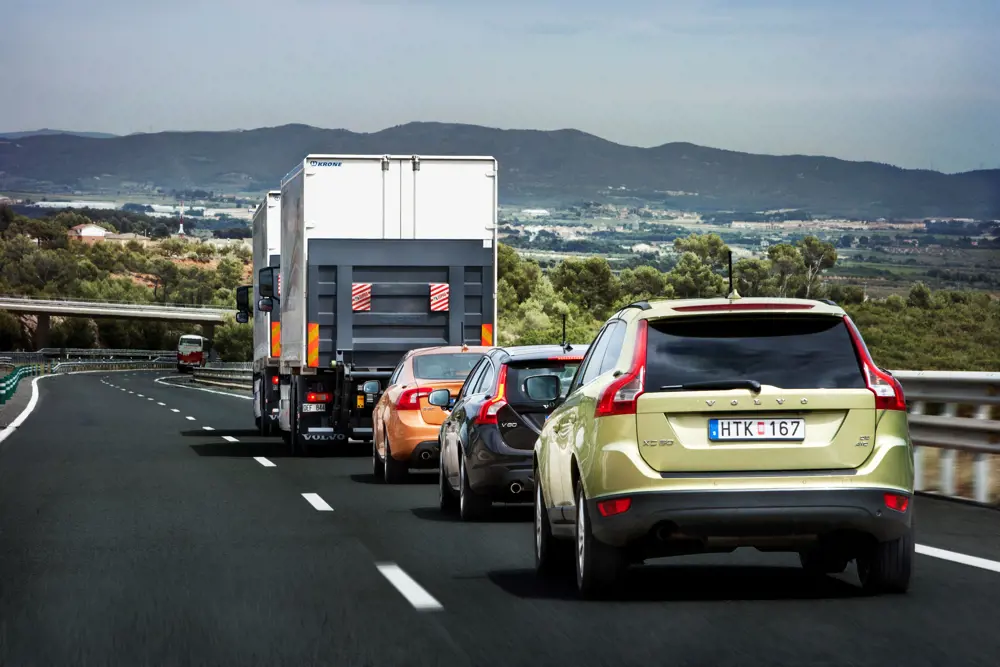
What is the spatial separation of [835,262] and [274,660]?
468 feet

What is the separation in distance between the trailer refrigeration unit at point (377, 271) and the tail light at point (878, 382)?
45.3 feet

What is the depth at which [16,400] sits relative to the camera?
5119cm

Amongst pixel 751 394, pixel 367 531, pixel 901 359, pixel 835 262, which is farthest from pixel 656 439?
pixel 835 262

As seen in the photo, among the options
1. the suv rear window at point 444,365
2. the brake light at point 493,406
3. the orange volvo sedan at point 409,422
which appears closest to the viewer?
the brake light at point 493,406

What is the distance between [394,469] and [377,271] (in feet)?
16.1

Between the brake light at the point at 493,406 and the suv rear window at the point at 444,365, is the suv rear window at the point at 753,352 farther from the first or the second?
the suv rear window at the point at 444,365

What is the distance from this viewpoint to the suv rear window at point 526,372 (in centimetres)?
1340

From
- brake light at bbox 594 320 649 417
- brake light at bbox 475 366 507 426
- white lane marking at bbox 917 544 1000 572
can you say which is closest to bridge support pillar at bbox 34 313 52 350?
brake light at bbox 475 366 507 426

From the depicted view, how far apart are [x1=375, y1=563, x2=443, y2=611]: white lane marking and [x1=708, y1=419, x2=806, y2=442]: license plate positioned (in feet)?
5.51

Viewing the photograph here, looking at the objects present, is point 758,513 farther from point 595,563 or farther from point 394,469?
point 394,469

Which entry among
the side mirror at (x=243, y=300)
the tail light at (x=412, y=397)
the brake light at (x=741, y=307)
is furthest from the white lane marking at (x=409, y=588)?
the side mirror at (x=243, y=300)

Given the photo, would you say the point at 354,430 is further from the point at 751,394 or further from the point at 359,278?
the point at 751,394

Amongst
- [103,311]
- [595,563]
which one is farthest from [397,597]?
[103,311]

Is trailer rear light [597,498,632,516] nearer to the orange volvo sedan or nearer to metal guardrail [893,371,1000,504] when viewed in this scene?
metal guardrail [893,371,1000,504]
